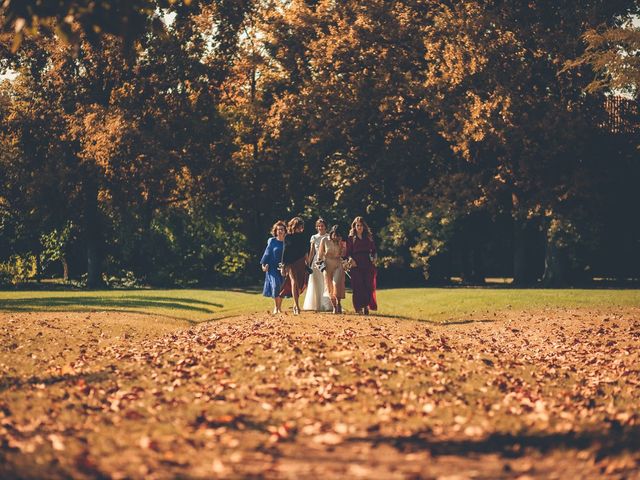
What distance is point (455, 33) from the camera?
3062 cm

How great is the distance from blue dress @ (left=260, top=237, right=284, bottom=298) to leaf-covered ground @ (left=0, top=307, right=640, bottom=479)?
4.41 metres

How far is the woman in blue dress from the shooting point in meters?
19.8

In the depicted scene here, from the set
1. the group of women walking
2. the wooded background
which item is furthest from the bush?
the group of women walking

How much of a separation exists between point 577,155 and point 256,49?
47.2 ft

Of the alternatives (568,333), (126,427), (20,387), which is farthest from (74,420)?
(568,333)

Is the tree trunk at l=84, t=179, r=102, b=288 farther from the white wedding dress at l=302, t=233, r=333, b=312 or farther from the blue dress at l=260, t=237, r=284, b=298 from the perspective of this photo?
the blue dress at l=260, t=237, r=284, b=298

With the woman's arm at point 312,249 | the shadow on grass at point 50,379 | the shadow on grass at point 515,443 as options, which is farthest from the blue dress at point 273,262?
the shadow on grass at point 515,443

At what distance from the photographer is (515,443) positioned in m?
6.89

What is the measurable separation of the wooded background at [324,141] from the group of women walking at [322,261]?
973cm

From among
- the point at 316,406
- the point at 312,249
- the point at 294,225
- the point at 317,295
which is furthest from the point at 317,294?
the point at 316,406

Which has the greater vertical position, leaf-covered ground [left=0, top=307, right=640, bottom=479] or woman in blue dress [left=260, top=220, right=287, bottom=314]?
woman in blue dress [left=260, top=220, right=287, bottom=314]

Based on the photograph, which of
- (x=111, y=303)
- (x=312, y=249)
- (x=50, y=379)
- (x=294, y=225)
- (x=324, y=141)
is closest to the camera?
(x=50, y=379)

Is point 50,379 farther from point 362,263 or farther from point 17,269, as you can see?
point 17,269

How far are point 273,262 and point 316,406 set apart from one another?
38.3 feet
